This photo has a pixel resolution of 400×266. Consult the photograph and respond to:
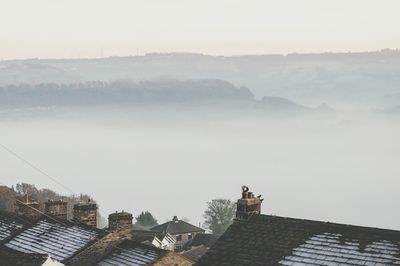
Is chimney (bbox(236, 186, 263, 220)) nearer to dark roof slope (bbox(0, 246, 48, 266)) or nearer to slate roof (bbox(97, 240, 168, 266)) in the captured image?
slate roof (bbox(97, 240, 168, 266))

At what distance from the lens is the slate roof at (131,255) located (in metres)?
25.9

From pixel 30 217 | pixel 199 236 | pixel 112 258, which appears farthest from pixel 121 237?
pixel 199 236

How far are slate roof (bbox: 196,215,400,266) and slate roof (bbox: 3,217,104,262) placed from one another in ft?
22.6

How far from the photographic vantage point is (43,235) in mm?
29062

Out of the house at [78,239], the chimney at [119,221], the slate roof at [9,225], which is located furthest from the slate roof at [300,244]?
the slate roof at [9,225]

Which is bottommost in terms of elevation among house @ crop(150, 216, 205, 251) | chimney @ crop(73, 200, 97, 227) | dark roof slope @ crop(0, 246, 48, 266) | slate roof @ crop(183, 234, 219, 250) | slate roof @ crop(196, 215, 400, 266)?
dark roof slope @ crop(0, 246, 48, 266)

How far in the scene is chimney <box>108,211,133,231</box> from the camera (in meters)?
28.3

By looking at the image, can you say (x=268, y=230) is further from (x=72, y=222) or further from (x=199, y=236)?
(x=199, y=236)

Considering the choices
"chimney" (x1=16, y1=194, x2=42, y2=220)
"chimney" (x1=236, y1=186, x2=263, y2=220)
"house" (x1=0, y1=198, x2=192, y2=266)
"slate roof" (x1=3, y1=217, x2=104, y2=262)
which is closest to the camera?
"chimney" (x1=236, y1=186, x2=263, y2=220)

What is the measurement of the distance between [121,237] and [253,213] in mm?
6734

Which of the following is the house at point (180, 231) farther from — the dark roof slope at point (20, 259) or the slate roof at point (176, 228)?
the dark roof slope at point (20, 259)

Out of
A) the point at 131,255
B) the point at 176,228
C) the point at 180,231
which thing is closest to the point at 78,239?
the point at 131,255

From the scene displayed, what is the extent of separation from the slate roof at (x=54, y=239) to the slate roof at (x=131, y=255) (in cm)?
99

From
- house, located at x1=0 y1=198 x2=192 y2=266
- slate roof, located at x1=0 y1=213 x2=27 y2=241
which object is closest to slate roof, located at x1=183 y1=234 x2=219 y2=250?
slate roof, located at x1=0 y1=213 x2=27 y2=241
